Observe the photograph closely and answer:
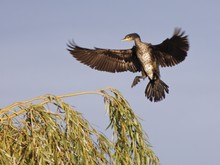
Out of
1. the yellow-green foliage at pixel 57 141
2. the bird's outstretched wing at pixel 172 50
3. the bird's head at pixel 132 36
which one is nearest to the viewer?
the yellow-green foliage at pixel 57 141

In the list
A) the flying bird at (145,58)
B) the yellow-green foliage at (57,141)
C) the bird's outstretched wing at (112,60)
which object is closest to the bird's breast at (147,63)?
the flying bird at (145,58)

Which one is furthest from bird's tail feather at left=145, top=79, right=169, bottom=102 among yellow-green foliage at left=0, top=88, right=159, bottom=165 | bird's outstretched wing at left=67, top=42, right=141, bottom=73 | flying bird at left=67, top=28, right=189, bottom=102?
yellow-green foliage at left=0, top=88, right=159, bottom=165

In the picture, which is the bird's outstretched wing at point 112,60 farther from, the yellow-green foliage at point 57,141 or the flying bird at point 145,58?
the yellow-green foliage at point 57,141

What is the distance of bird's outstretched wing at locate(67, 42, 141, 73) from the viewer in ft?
37.0

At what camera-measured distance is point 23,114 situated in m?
5.58

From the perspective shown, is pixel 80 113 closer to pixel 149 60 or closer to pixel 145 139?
pixel 145 139

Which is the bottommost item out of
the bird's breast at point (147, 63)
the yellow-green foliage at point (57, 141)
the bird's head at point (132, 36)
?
the yellow-green foliage at point (57, 141)

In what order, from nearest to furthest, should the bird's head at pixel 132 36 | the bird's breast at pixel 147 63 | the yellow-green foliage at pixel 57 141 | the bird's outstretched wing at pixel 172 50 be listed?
the yellow-green foliage at pixel 57 141, the bird's outstretched wing at pixel 172 50, the bird's breast at pixel 147 63, the bird's head at pixel 132 36

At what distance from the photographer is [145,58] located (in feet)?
34.8

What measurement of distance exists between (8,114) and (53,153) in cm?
55

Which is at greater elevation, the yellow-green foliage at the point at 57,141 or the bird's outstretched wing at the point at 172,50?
the bird's outstretched wing at the point at 172,50

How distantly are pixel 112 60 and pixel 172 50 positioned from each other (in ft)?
5.25

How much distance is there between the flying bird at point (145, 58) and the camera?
1032cm

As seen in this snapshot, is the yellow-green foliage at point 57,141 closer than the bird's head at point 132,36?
Yes
